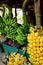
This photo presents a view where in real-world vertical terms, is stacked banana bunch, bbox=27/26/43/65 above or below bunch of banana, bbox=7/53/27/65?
above

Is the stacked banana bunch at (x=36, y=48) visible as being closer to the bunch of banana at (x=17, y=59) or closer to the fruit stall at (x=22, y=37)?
the fruit stall at (x=22, y=37)

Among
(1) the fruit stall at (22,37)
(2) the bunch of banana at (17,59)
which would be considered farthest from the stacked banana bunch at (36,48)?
(2) the bunch of banana at (17,59)

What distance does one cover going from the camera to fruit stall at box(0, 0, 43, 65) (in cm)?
240

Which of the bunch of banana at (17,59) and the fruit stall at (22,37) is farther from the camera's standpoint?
the bunch of banana at (17,59)

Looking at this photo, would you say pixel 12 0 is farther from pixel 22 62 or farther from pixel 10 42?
pixel 22 62

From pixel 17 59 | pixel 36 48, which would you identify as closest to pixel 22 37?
pixel 17 59

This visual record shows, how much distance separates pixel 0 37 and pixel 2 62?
17.1 inches

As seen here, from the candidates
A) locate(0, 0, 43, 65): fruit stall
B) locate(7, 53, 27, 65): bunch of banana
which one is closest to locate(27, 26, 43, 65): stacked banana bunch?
locate(0, 0, 43, 65): fruit stall

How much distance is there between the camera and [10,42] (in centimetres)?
312

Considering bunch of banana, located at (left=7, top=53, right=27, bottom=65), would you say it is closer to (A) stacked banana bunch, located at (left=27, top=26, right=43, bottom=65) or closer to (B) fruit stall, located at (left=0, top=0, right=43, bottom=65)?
(B) fruit stall, located at (left=0, top=0, right=43, bottom=65)

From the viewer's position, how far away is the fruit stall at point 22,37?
240 centimetres

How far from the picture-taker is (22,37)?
2.81m

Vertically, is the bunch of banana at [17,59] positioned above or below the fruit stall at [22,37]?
below

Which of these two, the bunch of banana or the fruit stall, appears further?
the bunch of banana
